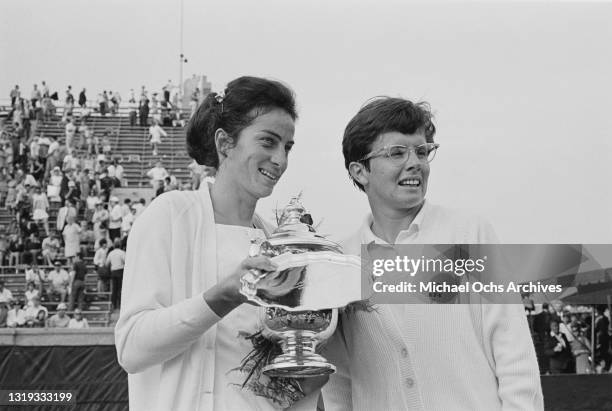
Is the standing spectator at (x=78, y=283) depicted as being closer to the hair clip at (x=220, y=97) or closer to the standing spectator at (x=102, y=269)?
the standing spectator at (x=102, y=269)

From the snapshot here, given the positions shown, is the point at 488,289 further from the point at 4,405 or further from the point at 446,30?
the point at 4,405

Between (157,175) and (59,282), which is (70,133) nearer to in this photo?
(157,175)

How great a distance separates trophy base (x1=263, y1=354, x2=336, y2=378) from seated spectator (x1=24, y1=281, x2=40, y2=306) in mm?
6227

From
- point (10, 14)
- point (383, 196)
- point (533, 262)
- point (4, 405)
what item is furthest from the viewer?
point (4, 405)

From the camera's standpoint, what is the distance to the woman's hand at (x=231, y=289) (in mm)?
1629

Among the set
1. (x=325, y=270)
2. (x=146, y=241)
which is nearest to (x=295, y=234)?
(x=325, y=270)

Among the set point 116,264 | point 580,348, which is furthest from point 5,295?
point 580,348

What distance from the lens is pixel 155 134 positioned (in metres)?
10.2

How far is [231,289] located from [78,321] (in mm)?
6171

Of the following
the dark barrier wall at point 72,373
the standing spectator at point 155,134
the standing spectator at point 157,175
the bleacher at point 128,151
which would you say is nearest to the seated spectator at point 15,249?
the bleacher at point 128,151

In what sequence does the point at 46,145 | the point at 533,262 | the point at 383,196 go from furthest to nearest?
the point at 46,145 → the point at 533,262 → the point at 383,196

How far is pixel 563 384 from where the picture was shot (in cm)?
489

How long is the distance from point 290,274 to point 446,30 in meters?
2.14

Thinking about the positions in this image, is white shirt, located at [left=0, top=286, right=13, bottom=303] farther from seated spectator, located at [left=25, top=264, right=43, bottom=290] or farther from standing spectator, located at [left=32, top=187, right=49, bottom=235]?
standing spectator, located at [left=32, top=187, right=49, bottom=235]
